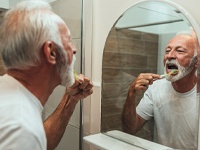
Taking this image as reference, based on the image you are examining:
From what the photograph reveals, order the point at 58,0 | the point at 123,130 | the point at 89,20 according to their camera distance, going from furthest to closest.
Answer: the point at 58,0 → the point at 89,20 → the point at 123,130

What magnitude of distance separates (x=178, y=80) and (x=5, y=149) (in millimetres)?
591

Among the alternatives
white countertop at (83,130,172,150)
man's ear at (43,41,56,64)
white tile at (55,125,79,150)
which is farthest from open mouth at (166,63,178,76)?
white tile at (55,125,79,150)

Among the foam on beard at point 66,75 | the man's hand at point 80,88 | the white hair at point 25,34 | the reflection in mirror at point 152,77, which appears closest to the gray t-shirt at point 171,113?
the reflection in mirror at point 152,77

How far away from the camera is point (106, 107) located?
1.08 meters

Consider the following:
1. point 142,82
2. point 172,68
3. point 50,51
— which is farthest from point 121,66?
point 50,51

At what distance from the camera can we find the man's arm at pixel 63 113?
3.17 feet

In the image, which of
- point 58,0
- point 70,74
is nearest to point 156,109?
point 70,74

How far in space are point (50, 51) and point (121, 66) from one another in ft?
1.40

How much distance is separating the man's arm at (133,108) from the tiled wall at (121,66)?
0.02 metres

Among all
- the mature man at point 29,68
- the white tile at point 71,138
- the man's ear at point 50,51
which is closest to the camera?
the mature man at point 29,68

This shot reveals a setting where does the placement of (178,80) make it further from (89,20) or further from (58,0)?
(58,0)

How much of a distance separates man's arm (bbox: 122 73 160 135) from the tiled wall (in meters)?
0.02

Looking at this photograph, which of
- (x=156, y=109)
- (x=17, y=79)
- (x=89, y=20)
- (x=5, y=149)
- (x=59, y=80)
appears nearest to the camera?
(x=5, y=149)

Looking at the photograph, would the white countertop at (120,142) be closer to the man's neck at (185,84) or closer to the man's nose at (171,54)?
the man's neck at (185,84)
